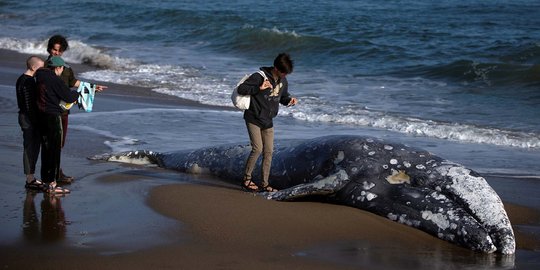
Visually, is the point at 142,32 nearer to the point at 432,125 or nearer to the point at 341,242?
the point at 432,125

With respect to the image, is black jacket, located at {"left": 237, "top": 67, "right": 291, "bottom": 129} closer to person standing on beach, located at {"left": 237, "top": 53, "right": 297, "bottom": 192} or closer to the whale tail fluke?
person standing on beach, located at {"left": 237, "top": 53, "right": 297, "bottom": 192}

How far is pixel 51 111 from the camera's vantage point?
27.9ft

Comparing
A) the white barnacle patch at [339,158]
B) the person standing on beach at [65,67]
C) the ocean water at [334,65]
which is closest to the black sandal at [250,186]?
the white barnacle patch at [339,158]

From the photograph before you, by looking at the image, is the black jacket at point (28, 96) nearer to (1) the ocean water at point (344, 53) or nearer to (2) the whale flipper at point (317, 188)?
(2) the whale flipper at point (317, 188)

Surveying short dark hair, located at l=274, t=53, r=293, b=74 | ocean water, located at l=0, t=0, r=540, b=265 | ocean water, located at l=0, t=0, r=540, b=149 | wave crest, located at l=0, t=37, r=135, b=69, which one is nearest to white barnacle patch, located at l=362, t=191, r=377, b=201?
short dark hair, located at l=274, t=53, r=293, b=74

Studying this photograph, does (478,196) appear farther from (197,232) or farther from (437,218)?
(197,232)

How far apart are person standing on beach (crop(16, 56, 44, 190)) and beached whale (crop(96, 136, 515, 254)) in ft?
8.23

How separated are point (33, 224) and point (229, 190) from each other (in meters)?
2.50

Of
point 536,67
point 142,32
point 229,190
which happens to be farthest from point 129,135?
point 142,32

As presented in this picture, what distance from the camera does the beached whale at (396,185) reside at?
800 cm

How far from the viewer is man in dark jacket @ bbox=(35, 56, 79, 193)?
8.39 m

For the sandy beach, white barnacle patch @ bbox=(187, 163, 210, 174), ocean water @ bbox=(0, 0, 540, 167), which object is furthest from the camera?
ocean water @ bbox=(0, 0, 540, 167)

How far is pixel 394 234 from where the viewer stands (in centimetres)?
811

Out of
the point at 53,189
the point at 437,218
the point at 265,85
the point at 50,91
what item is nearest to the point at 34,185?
the point at 53,189
